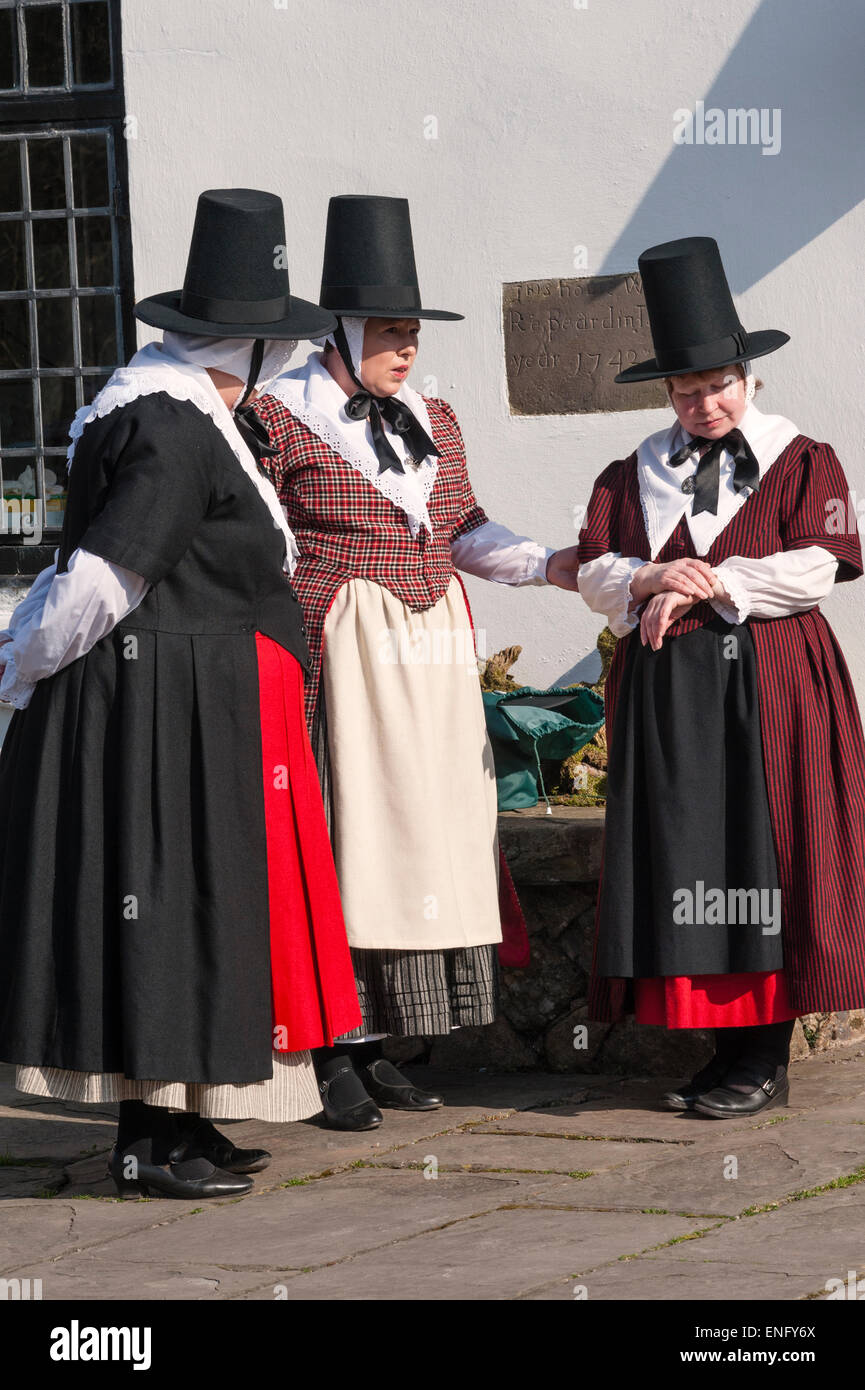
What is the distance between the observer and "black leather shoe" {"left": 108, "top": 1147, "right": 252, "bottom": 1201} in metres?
3.75

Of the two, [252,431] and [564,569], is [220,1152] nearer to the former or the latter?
[252,431]

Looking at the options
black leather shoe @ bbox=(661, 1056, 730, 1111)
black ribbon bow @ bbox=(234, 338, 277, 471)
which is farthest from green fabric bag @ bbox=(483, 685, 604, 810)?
black ribbon bow @ bbox=(234, 338, 277, 471)

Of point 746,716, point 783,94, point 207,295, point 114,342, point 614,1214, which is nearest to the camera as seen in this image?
point 614,1214

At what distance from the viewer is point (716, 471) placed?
4.34 metres

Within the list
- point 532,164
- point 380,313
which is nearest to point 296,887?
point 380,313

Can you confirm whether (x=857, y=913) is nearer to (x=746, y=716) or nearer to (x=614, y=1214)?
(x=746, y=716)

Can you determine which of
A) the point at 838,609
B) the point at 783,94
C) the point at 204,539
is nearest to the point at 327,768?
the point at 204,539

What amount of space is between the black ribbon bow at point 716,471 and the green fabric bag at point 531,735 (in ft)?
3.31

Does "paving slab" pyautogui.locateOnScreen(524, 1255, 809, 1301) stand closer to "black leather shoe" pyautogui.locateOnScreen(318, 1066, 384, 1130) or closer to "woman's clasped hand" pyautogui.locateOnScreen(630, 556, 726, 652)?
"black leather shoe" pyautogui.locateOnScreen(318, 1066, 384, 1130)

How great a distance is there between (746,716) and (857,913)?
0.53m

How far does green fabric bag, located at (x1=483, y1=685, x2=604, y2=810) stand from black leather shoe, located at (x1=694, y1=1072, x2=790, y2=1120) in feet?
3.81

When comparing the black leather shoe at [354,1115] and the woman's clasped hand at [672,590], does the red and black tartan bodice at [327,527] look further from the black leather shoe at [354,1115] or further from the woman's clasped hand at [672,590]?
the black leather shoe at [354,1115]

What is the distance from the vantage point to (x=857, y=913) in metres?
4.27

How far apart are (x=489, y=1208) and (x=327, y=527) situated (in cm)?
165
